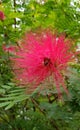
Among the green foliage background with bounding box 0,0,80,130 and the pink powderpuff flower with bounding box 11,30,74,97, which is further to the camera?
the green foliage background with bounding box 0,0,80,130

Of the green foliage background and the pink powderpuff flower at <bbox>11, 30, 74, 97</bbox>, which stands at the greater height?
the pink powderpuff flower at <bbox>11, 30, 74, 97</bbox>

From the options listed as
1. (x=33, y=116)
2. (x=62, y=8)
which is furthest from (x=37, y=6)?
(x=33, y=116)

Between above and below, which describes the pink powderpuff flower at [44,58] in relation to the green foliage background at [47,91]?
above

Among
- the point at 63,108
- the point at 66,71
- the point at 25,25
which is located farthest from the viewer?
the point at 25,25

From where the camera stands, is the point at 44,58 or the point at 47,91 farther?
the point at 47,91

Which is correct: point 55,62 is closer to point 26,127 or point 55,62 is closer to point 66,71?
point 66,71
